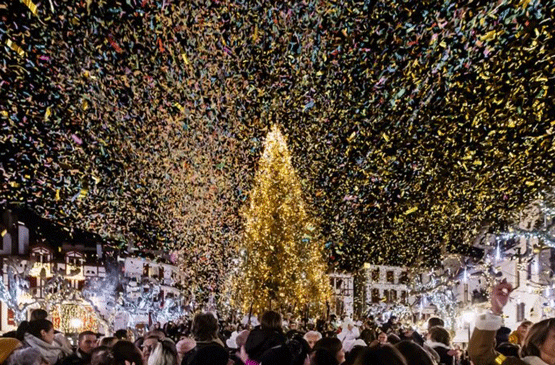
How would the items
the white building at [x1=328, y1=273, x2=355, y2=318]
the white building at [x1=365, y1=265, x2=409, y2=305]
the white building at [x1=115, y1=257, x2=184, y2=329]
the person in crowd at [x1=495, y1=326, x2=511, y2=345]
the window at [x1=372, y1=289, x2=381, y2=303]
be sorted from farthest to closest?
the window at [x1=372, y1=289, x2=381, y2=303] → the white building at [x1=365, y1=265, x2=409, y2=305] → the white building at [x1=328, y1=273, x2=355, y2=318] → the white building at [x1=115, y1=257, x2=184, y2=329] → the person in crowd at [x1=495, y1=326, x2=511, y2=345]

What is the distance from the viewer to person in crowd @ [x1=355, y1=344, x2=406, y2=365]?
135 inches

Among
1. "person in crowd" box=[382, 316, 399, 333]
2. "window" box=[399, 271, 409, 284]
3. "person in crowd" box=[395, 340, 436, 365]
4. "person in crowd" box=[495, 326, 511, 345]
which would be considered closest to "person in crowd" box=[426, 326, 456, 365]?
"person in crowd" box=[495, 326, 511, 345]

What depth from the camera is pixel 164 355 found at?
6801 millimetres

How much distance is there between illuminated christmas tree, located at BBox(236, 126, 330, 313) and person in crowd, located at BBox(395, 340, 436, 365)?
2492 centimetres

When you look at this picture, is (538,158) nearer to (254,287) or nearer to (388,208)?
(254,287)

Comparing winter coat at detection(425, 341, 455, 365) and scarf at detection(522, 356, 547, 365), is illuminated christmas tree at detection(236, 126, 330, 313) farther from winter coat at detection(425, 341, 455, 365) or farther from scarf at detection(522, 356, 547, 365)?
scarf at detection(522, 356, 547, 365)

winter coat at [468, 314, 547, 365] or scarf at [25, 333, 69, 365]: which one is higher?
winter coat at [468, 314, 547, 365]

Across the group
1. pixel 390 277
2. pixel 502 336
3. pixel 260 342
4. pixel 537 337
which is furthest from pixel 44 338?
pixel 390 277

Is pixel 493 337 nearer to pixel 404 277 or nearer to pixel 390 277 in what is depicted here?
pixel 404 277

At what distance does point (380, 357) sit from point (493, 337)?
2.15 m

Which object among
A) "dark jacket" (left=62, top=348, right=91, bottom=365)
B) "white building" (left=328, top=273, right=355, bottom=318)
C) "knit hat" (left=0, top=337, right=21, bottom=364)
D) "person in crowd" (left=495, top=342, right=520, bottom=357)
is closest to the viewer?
"knit hat" (left=0, top=337, right=21, bottom=364)

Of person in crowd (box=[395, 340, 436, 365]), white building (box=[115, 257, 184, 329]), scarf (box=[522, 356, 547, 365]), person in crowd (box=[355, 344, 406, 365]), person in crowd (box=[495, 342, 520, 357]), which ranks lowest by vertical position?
white building (box=[115, 257, 184, 329])

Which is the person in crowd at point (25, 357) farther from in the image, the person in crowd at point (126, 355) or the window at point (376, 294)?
the window at point (376, 294)

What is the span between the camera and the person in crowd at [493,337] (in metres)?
4.82
